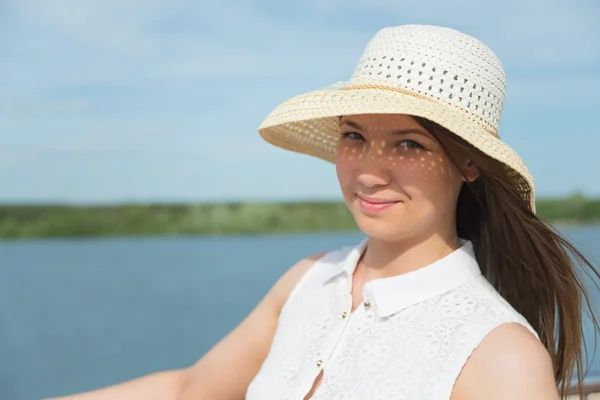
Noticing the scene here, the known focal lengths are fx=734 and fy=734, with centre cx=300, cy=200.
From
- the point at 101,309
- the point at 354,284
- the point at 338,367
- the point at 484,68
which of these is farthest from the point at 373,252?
the point at 101,309

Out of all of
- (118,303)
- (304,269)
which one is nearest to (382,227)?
(304,269)

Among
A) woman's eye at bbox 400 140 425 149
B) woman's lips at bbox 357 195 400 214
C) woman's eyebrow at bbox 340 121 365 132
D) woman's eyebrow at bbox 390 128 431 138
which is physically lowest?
woman's lips at bbox 357 195 400 214

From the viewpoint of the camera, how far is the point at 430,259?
4.72ft

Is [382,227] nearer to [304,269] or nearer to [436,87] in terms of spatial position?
[436,87]

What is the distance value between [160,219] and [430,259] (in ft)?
42.8

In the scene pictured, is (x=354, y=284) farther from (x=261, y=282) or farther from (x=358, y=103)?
(x=261, y=282)

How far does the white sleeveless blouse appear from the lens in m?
1.27

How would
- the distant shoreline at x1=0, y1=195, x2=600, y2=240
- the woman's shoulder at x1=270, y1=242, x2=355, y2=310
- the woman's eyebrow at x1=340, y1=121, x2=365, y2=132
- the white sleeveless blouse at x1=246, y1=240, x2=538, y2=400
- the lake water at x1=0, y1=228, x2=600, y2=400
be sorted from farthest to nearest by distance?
the distant shoreline at x1=0, y1=195, x2=600, y2=240
the lake water at x1=0, y1=228, x2=600, y2=400
the woman's shoulder at x1=270, y1=242, x2=355, y2=310
the woman's eyebrow at x1=340, y1=121, x2=365, y2=132
the white sleeveless blouse at x1=246, y1=240, x2=538, y2=400

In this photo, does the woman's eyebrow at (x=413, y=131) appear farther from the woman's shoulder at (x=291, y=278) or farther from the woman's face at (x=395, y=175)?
the woman's shoulder at (x=291, y=278)

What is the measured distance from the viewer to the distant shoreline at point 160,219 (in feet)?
45.2

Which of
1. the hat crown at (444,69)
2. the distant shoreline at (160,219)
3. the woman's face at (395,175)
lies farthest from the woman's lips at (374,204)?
the distant shoreline at (160,219)

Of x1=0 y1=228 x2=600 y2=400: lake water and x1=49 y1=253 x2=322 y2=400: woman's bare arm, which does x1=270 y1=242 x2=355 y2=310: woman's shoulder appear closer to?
x1=49 y1=253 x2=322 y2=400: woman's bare arm

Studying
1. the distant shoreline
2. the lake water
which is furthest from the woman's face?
the distant shoreline

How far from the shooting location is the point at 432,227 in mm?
1426
